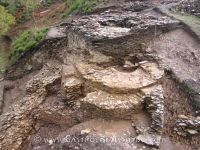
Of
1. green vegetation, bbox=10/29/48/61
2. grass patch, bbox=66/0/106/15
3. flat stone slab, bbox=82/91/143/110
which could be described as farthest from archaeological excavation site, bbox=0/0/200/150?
grass patch, bbox=66/0/106/15

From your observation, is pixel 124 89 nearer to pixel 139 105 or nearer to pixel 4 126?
pixel 139 105

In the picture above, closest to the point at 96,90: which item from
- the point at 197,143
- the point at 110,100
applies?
the point at 110,100

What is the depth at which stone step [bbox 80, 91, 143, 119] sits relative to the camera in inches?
413

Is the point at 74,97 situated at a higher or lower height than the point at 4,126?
higher

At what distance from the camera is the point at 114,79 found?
37.0 ft

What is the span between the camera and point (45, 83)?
13.5 metres

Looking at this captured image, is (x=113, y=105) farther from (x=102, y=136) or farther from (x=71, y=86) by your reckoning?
(x=71, y=86)

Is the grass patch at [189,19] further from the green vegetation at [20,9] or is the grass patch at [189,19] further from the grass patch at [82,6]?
the green vegetation at [20,9]

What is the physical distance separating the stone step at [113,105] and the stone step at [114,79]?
0.84 feet

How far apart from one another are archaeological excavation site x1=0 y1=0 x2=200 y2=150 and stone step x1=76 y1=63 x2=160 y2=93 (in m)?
0.03

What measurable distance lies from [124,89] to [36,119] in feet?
13.6

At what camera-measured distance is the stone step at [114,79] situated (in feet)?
35.8

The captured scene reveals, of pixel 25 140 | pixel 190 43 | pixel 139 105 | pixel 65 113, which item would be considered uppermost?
pixel 190 43

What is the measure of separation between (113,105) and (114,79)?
3.73ft
